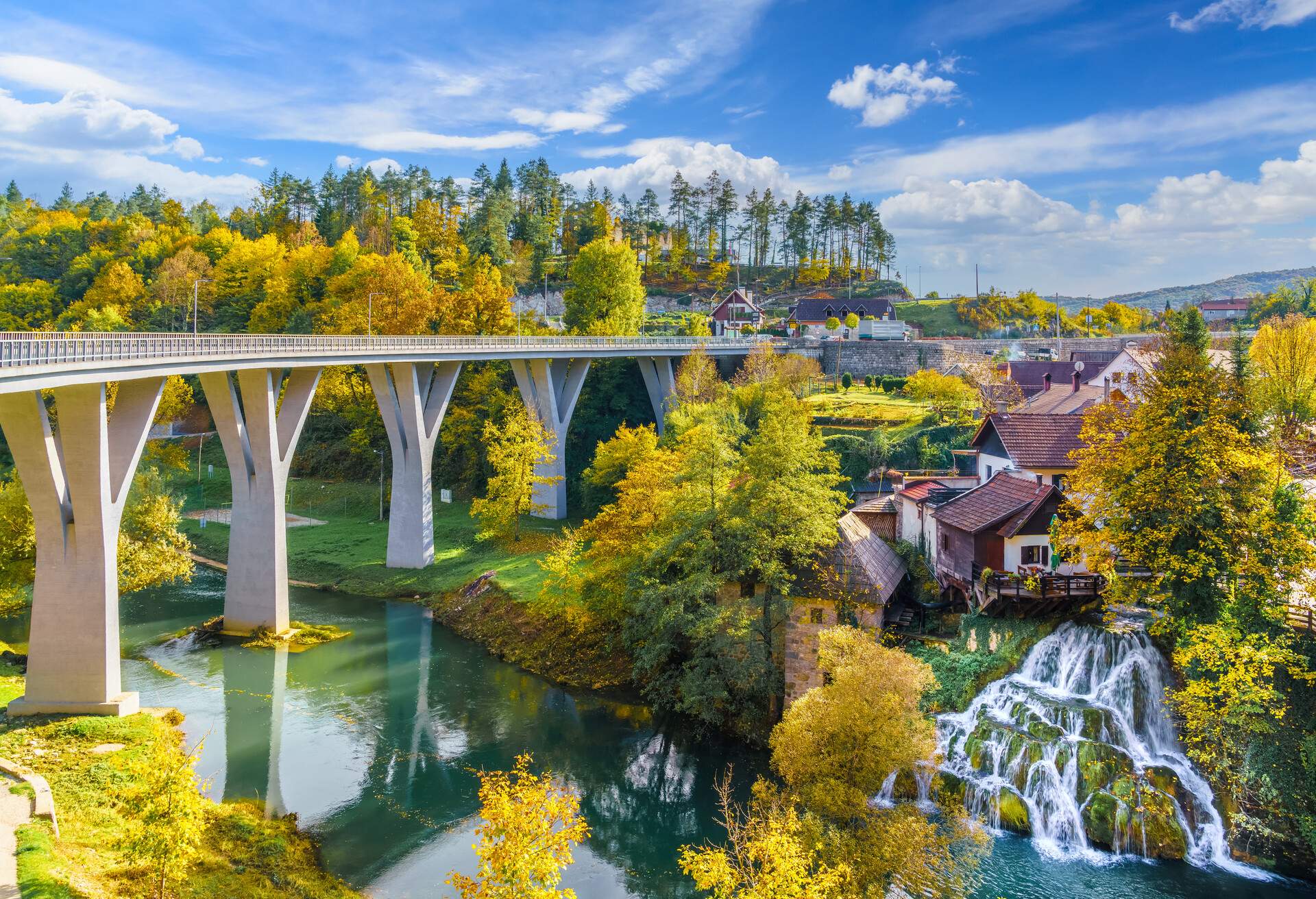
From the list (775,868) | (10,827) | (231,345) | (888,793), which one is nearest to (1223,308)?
(888,793)

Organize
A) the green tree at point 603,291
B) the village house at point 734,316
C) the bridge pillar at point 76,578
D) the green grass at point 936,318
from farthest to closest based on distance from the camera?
the green grass at point 936,318 < the village house at point 734,316 < the green tree at point 603,291 < the bridge pillar at point 76,578

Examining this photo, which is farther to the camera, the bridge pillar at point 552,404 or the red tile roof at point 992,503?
the bridge pillar at point 552,404

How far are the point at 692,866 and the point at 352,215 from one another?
369ft

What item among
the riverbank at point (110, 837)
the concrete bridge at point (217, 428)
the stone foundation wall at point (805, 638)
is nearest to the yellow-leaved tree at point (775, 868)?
the stone foundation wall at point (805, 638)

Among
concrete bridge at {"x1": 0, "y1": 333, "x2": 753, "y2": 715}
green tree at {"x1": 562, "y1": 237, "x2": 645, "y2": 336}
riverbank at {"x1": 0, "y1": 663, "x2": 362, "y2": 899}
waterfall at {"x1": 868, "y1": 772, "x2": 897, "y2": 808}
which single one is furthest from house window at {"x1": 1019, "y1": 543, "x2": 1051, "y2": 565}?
green tree at {"x1": 562, "y1": 237, "x2": 645, "y2": 336}

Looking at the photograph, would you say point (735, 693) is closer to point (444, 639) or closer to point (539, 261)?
point (444, 639)

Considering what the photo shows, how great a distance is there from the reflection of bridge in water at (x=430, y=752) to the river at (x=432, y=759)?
62mm

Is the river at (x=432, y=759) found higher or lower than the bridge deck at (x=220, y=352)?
lower

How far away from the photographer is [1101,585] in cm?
2495

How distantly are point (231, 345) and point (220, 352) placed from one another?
1260 millimetres

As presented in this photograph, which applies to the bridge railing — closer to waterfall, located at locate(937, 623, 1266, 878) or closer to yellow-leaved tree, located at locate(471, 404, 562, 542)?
yellow-leaved tree, located at locate(471, 404, 562, 542)

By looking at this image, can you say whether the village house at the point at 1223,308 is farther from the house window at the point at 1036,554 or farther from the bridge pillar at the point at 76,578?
the bridge pillar at the point at 76,578

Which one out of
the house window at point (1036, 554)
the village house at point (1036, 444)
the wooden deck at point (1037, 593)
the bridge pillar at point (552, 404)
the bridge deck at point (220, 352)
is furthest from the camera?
the bridge pillar at point (552, 404)

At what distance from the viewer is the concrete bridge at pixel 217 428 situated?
78.2ft
